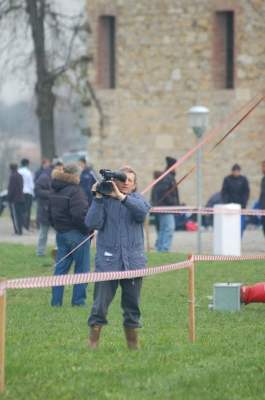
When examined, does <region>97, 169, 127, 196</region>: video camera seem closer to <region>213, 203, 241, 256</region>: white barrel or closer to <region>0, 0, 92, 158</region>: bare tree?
<region>213, 203, 241, 256</region>: white barrel

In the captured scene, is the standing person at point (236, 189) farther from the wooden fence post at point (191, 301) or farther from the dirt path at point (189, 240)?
the wooden fence post at point (191, 301)

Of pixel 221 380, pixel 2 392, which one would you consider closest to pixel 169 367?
pixel 221 380

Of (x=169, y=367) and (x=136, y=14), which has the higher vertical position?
(x=136, y=14)

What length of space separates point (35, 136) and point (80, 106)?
181 ft

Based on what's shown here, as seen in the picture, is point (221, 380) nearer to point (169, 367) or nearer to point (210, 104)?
point (169, 367)

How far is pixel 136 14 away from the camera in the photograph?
2770 cm

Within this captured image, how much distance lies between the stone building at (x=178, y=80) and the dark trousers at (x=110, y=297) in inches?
748

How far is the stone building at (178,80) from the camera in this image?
27.0 meters

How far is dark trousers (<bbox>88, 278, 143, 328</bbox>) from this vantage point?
7961mm

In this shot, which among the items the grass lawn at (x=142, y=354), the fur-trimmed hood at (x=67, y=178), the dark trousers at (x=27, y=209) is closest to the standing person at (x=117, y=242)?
the grass lawn at (x=142, y=354)

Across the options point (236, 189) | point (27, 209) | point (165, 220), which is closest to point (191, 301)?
point (165, 220)

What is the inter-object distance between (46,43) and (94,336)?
22399 mm

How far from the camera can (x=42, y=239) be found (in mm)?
16938

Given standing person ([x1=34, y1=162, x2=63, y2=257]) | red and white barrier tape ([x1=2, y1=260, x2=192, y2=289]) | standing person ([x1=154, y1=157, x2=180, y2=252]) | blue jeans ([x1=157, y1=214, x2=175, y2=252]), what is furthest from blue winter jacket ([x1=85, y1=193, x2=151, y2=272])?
blue jeans ([x1=157, y1=214, x2=175, y2=252])
